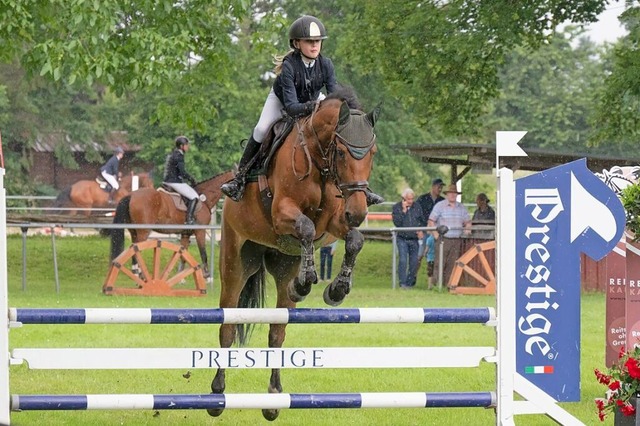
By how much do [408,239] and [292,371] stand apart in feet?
31.4

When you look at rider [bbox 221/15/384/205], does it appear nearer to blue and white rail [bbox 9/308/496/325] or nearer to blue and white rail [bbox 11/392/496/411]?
blue and white rail [bbox 9/308/496/325]

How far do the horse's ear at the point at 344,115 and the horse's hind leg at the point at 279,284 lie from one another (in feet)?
4.82

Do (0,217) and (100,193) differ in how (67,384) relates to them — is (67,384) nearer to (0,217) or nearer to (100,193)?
(0,217)

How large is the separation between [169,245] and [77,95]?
23468 mm

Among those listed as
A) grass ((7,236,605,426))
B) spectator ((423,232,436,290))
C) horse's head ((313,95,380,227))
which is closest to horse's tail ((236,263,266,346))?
grass ((7,236,605,426))

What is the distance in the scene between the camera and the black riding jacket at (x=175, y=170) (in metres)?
19.0

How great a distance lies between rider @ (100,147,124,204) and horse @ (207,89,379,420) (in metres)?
19.1

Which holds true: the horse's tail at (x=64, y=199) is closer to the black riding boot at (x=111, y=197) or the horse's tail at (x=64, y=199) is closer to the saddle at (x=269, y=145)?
the black riding boot at (x=111, y=197)

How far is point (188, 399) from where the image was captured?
228 inches

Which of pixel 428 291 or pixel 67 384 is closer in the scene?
pixel 67 384

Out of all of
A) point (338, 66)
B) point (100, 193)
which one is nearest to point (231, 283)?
point (100, 193)

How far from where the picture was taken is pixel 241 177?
783 cm

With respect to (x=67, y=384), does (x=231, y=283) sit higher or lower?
higher

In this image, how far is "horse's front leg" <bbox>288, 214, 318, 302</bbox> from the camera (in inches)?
265
